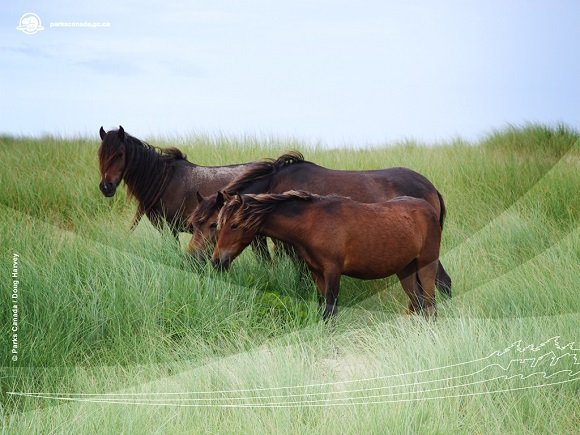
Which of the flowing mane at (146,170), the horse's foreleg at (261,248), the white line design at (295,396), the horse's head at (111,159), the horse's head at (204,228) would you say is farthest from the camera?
the flowing mane at (146,170)

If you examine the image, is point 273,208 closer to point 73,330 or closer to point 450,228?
point 73,330

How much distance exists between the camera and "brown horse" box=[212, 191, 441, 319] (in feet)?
15.9

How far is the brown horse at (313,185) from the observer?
5.32 metres

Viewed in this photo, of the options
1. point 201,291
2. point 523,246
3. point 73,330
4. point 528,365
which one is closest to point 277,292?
point 201,291

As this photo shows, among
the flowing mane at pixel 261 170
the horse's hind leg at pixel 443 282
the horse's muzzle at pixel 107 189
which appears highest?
the flowing mane at pixel 261 170

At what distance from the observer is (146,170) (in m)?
6.27

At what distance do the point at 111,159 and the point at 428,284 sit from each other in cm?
237

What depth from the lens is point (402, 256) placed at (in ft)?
17.1

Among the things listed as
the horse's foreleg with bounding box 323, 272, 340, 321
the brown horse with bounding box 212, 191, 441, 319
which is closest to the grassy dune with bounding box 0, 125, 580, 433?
the horse's foreleg with bounding box 323, 272, 340, 321

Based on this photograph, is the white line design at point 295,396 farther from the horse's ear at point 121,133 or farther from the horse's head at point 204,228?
the horse's ear at point 121,133

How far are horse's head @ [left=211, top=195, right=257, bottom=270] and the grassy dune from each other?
1.30 feet

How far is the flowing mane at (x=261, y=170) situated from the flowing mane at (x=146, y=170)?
868 millimetres

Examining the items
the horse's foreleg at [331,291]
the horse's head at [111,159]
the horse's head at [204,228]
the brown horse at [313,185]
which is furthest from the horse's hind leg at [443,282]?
the horse's head at [111,159]

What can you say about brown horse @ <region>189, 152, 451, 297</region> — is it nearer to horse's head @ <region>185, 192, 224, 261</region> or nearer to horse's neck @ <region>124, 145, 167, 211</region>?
horse's head @ <region>185, 192, 224, 261</region>
